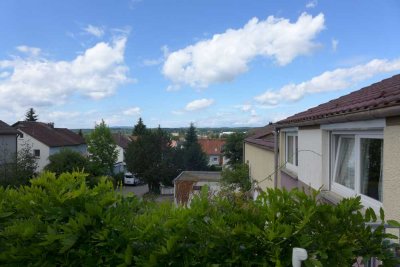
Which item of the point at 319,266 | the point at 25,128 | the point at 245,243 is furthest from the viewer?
the point at 25,128

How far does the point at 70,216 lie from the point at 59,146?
4832 centimetres

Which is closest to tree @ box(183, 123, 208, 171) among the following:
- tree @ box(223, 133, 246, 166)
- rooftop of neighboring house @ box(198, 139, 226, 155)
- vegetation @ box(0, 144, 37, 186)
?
tree @ box(223, 133, 246, 166)

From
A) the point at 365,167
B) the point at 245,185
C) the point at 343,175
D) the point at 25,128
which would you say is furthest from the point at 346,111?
the point at 25,128

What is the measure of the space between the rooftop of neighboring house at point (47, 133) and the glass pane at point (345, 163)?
1750 inches

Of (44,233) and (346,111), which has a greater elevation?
(346,111)

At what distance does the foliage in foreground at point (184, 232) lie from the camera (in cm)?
229

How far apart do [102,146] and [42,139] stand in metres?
10.8

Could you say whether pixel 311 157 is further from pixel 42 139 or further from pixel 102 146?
pixel 102 146

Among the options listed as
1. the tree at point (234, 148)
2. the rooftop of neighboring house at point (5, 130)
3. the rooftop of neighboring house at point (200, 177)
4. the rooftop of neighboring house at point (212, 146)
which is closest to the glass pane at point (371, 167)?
the rooftop of neighboring house at point (200, 177)

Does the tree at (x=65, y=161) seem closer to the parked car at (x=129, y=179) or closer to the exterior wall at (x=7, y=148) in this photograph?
the exterior wall at (x=7, y=148)

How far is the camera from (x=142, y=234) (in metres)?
2.41

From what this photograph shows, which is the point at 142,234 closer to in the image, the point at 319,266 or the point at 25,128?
the point at 319,266

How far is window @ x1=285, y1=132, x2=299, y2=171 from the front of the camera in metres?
9.30

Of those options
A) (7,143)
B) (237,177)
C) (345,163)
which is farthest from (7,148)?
(345,163)
